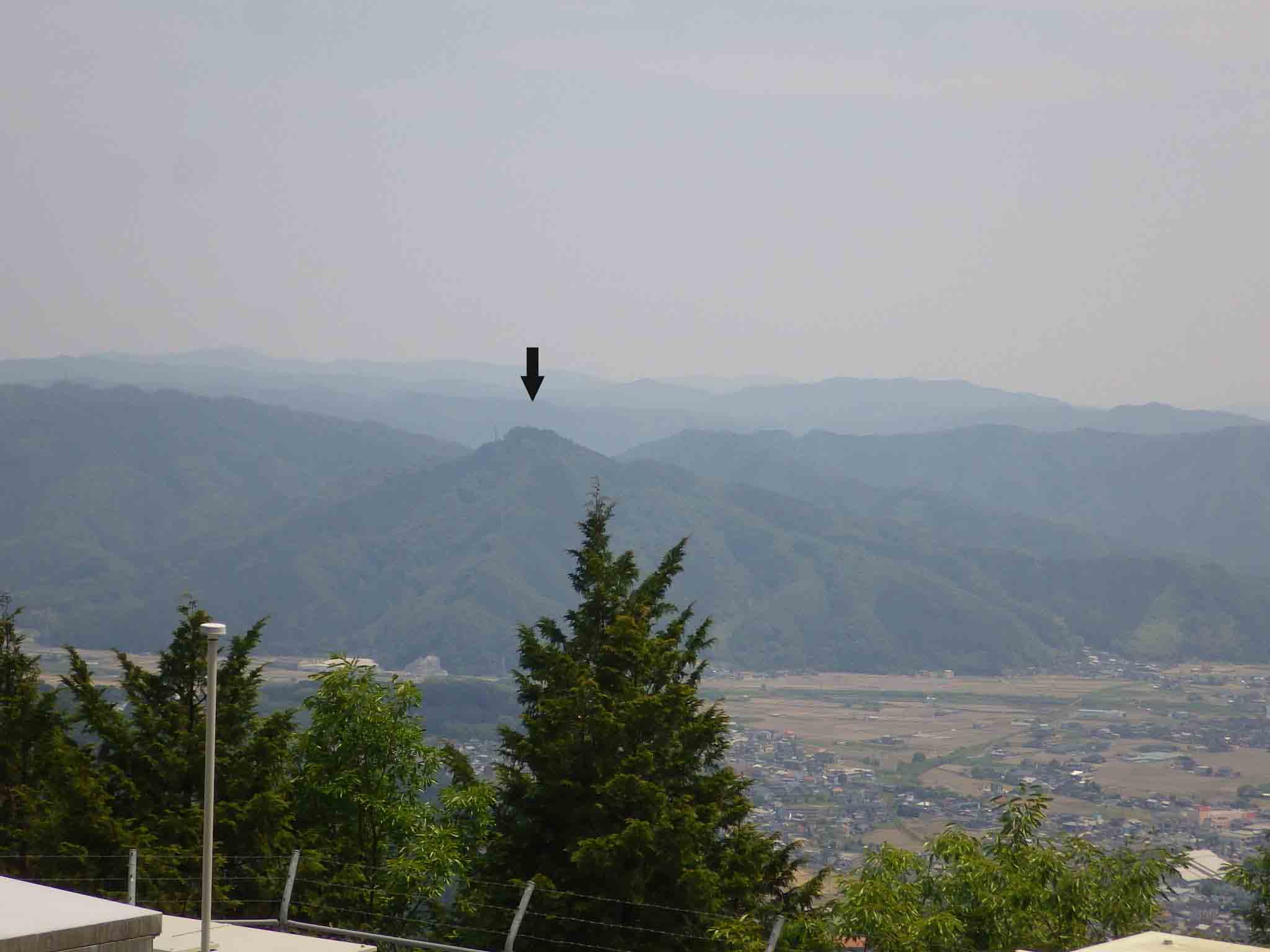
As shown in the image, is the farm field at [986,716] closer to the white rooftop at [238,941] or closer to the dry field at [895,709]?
the dry field at [895,709]

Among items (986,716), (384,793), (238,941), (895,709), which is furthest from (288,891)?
(895,709)

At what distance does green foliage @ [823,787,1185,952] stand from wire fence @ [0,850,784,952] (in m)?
1.77

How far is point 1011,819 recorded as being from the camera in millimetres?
17891

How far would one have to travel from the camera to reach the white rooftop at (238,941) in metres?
10.3

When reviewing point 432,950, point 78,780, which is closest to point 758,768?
point 78,780

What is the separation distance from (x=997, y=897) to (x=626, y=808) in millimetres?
5295

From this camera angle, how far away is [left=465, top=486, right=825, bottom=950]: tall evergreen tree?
1806cm

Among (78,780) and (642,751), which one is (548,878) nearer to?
(642,751)

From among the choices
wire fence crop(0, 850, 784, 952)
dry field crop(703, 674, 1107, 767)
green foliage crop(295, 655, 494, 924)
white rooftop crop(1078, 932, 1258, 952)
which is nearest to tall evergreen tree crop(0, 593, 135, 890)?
wire fence crop(0, 850, 784, 952)

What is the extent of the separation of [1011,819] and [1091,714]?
486 ft

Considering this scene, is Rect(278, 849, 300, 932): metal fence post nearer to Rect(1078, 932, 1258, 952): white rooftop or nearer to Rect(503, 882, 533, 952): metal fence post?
Rect(503, 882, 533, 952): metal fence post

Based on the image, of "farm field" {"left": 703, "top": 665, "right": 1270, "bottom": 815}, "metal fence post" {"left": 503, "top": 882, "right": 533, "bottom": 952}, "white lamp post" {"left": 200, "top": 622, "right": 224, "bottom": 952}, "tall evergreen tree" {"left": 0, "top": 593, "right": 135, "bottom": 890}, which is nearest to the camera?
"white lamp post" {"left": 200, "top": 622, "right": 224, "bottom": 952}

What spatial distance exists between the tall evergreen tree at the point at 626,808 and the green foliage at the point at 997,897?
214cm

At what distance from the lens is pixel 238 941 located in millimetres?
10617
